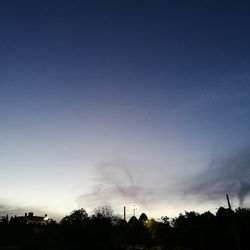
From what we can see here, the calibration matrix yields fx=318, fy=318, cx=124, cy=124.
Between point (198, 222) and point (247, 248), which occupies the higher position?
point (198, 222)

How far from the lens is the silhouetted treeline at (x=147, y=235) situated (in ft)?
158

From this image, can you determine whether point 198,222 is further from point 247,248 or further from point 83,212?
point 83,212

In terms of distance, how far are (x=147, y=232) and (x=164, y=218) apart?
5313 millimetres

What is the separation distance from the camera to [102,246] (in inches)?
2197

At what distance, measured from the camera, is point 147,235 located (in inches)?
2360

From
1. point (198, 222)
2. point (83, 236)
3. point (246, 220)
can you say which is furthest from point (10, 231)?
point (246, 220)

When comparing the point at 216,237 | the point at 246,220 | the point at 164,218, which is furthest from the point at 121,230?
the point at 246,220

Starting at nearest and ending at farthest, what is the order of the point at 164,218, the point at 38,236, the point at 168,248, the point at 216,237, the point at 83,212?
1. the point at 216,237
2. the point at 168,248
3. the point at 38,236
4. the point at 164,218
5. the point at 83,212

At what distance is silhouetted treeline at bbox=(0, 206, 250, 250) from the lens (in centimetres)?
4822

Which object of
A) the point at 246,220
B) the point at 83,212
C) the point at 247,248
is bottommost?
the point at 247,248

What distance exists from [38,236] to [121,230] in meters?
15.6

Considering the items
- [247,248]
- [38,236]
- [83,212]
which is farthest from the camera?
[83,212]

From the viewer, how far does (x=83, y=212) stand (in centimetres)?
9362

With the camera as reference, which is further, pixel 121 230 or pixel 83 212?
pixel 83 212
